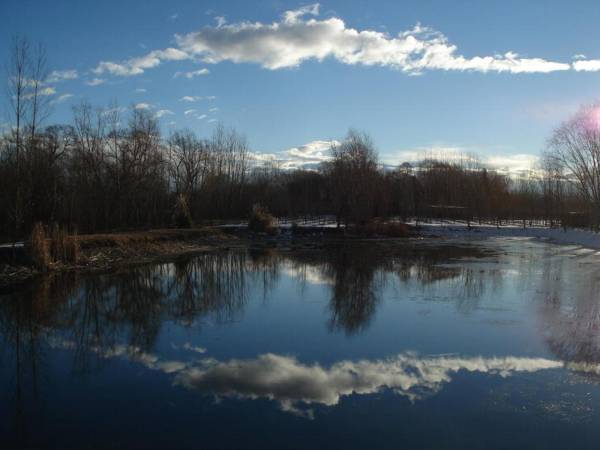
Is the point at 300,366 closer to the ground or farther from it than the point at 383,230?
closer to the ground

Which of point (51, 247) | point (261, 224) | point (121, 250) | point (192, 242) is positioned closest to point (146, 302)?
point (51, 247)

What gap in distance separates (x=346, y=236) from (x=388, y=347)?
106 ft

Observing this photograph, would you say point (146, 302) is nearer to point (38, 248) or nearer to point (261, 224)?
point (38, 248)

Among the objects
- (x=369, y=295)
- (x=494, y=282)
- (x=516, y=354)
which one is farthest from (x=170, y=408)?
(x=494, y=282)

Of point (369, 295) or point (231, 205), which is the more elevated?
point (231, 205)

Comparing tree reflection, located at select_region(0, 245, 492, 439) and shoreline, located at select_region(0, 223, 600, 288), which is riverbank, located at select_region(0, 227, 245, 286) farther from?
tree reflection, located at select_region(0, 245, 492, 439)

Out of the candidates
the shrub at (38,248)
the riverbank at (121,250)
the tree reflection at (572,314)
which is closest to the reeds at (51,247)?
the shrub at (38,248)

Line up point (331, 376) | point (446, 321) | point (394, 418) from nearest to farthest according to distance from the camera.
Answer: point (394, 418)
point (331, 376)
point (446, 321)

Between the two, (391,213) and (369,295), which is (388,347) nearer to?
(369,295)

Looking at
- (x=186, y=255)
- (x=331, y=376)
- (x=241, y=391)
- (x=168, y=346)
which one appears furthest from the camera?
(x=186, y=255)

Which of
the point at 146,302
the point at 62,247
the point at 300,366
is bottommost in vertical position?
the point at 300,366

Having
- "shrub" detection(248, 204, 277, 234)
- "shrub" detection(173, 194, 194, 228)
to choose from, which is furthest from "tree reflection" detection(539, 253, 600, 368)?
"shrub" detection(248, 204, 277, 234)

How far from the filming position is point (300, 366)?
7.40 m

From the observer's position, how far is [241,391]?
637 centimetres
